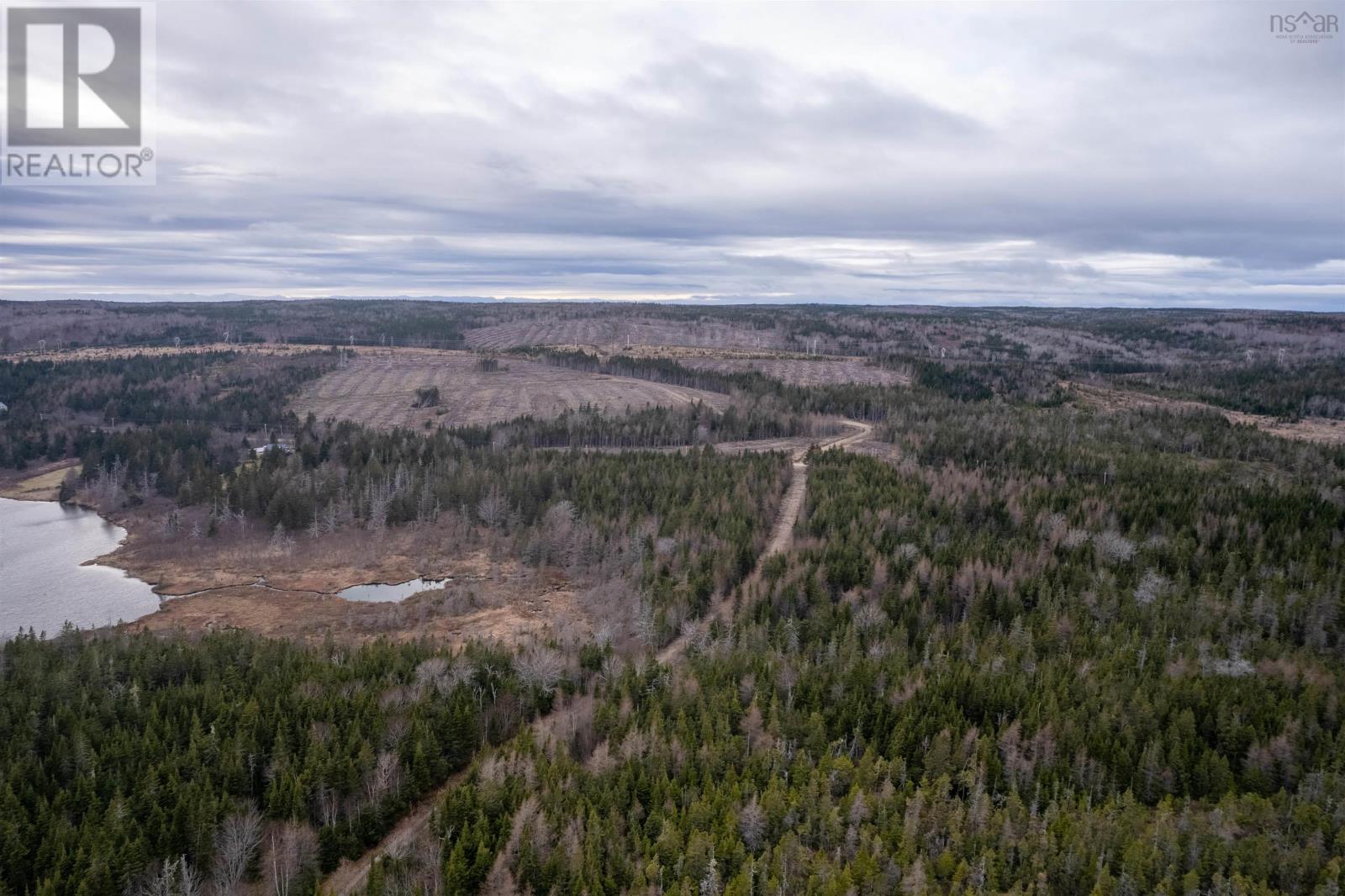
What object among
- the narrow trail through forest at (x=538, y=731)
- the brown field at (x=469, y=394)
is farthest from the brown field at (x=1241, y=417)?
the narrow trail through forest at (x=538, y=731)

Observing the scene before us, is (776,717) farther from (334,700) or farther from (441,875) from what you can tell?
(334,700)

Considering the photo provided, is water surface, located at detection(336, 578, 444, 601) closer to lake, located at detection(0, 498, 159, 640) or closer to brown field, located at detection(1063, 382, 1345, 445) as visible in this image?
lake, located at detection(0, 498, 159, 640)

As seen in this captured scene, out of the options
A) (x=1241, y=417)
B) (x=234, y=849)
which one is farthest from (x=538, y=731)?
(x=1241, y=417)

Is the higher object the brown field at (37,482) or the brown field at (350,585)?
the brown field at (37,482)

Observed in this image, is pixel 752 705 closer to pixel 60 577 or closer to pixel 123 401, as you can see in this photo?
pixel 60 577

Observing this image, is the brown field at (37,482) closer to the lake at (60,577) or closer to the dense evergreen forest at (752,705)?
the lake at (60,577)
